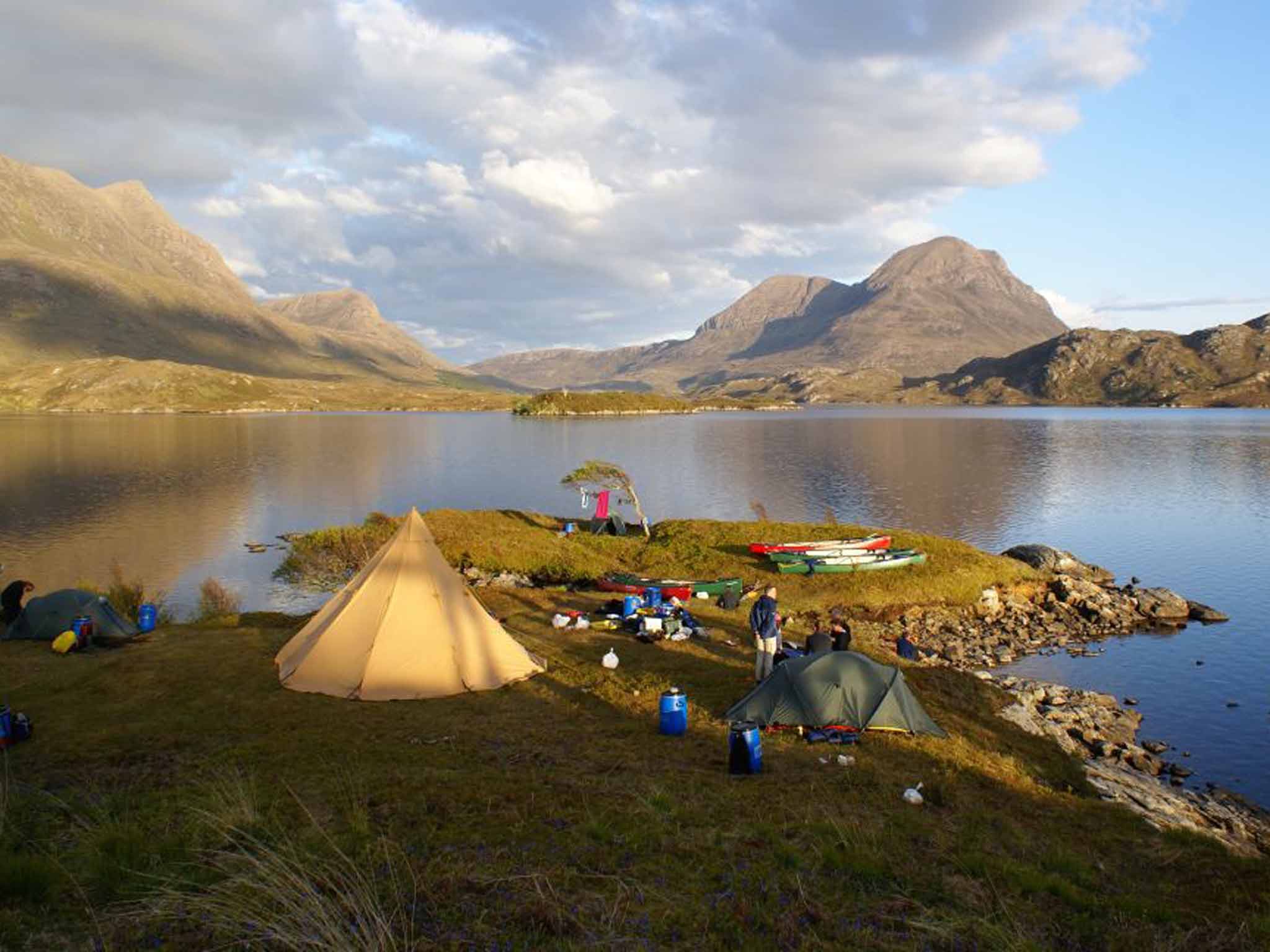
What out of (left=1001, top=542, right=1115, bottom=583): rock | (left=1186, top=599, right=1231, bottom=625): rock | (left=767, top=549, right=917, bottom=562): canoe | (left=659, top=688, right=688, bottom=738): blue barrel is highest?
(left=659, top=688, right=688, bottom=738): blue barrel

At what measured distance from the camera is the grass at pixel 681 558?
3591cm

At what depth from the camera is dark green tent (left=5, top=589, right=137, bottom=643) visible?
2278 centimetres

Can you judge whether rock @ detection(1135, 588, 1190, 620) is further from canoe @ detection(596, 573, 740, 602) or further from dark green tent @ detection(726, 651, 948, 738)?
dark green tent @ detection(726, 651, 948, 738)

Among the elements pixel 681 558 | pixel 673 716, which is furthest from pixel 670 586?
pixel 673 716

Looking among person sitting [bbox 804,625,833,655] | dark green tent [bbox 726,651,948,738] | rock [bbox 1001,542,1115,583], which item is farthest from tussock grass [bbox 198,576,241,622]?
rock [bbox 1001,542,1115,583]

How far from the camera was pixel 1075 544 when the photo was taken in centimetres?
5516

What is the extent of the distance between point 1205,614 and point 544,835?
41427mm

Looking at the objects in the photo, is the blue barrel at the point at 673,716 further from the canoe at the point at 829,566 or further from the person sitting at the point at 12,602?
the canoe at the point at 829,566

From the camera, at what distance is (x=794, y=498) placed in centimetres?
7331

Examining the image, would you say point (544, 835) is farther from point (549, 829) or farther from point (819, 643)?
point (819, 643)

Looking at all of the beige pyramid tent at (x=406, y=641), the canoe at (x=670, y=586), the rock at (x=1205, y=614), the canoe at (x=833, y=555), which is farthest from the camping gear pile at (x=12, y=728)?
the rock at (x=1205, y=614)

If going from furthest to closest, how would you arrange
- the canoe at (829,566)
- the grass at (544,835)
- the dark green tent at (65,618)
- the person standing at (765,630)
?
the canoe at (829,566)
the dark green tent at (65,618)
the person standing at (765,630)
the grass at (544,835)

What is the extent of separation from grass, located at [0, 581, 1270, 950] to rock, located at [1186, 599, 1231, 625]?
27023mm

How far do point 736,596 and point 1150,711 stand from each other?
15510mm
